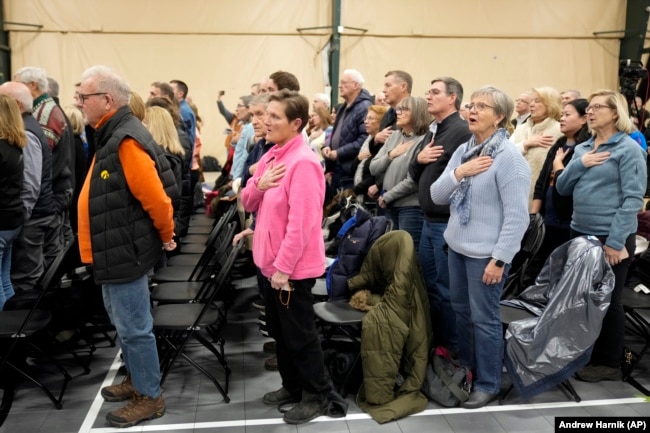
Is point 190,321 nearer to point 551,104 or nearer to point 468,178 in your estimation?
point 468,178

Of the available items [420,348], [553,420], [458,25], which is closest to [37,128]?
[420,348]

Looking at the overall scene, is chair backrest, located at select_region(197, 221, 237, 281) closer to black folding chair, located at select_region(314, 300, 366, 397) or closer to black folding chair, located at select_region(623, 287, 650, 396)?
black folding chair, located at select_region(314, 300, 366, 397)

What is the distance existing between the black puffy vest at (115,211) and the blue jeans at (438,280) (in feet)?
4.83

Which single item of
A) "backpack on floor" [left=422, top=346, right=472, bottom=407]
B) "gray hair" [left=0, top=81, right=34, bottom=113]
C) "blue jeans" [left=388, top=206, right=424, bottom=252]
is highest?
"gray hair" [left=0, top=81, right=34, bottom=113]

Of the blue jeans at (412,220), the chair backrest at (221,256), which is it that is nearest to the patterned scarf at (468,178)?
the blue jeans at (412,220)

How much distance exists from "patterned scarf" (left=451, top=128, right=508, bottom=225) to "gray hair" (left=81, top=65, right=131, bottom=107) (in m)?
1.51

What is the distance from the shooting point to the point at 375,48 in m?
9.52

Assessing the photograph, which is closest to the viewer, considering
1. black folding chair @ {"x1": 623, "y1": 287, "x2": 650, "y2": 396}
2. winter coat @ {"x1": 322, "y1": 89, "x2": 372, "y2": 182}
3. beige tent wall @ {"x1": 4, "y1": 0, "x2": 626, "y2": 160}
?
black folding chair @ {"x1": 623, "y1": 287, "x2": 650, "y2": 396}

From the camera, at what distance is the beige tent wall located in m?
9.06

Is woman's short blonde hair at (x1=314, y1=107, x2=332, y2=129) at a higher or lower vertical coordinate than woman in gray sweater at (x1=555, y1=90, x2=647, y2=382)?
higher

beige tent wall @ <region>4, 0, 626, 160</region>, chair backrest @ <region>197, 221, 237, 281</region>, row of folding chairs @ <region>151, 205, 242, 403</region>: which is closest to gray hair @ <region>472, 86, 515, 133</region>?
row of folding chairs @ <region>151, 205, 242, 403</region>

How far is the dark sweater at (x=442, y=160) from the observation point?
314 cm

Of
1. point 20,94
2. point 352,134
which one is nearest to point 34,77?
point 20,94

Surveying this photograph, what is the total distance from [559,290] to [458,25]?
7417 millimetres
